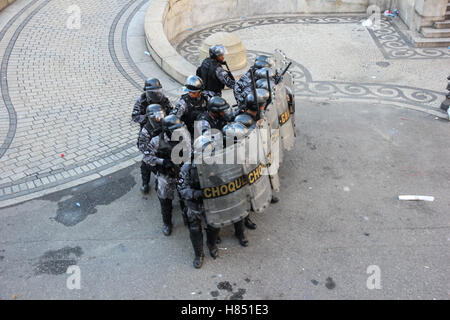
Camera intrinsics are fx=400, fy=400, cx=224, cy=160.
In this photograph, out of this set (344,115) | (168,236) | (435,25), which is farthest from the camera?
(435,25)

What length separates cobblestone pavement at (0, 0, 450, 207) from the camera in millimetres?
6766

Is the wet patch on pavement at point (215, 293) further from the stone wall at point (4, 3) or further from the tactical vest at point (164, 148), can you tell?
the stone wall at point (4, 3)

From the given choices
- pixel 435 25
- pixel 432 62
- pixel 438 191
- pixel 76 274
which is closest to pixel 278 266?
pixel 76 274

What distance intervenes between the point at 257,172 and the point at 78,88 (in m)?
6.17

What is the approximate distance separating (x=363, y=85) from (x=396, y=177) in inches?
152

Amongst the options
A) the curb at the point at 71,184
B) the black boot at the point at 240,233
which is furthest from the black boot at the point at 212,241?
the curb at the point at 71,184

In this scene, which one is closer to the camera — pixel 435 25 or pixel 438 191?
pixel 438 191

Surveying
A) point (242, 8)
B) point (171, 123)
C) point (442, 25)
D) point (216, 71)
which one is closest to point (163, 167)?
point (171, 123)

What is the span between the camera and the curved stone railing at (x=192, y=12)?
32.4 ft

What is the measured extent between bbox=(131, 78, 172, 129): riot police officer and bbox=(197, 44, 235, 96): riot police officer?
3.22ft

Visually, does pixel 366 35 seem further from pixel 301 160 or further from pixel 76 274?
pixel 76 274

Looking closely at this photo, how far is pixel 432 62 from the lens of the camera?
10336 millimetres

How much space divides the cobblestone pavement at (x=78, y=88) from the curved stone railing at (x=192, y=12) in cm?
42

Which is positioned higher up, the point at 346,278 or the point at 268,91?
the point at 268,91
